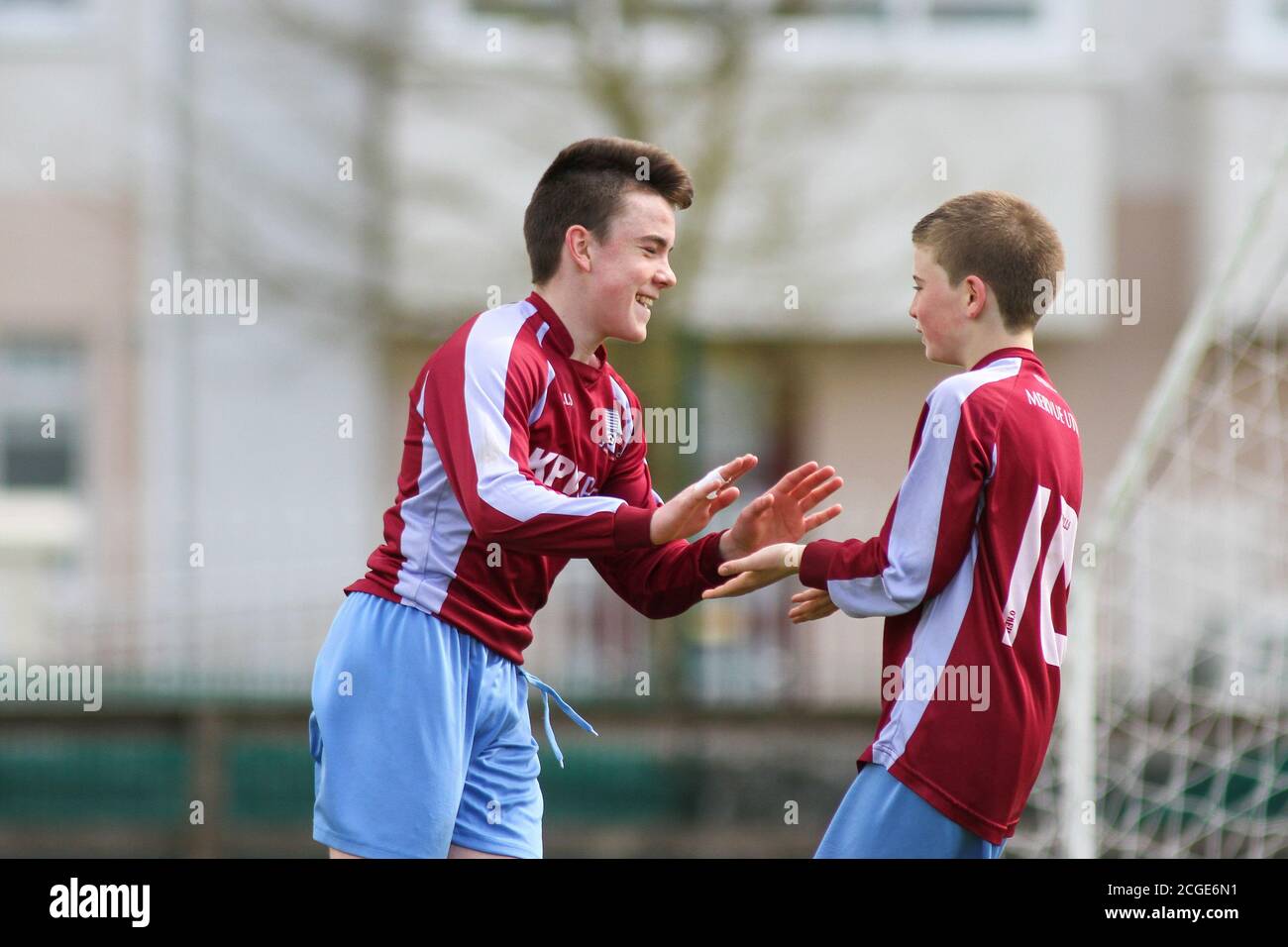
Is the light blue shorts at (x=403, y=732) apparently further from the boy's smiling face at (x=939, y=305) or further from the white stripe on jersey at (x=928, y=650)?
the boy's smiling face at (x=939, y=305)

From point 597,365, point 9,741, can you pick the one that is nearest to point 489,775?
point 597,365

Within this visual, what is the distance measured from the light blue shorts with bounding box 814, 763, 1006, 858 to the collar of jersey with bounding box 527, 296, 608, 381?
98cm

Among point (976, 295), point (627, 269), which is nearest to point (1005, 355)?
point (976, 295)

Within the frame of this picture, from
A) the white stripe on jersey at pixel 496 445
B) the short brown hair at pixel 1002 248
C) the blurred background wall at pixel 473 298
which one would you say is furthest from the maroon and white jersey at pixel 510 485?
the blurred background wall at pixel 473 298

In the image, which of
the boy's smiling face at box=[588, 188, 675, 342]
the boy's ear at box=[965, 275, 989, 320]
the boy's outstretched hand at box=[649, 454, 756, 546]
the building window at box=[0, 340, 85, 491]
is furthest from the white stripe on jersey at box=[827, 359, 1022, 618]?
the building window at box=[0, 340, 85, 491]

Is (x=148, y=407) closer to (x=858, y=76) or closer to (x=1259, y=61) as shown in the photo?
(x=858, y=76)

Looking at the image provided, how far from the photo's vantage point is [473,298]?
10.2 meters

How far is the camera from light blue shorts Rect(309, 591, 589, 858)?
3094 mm

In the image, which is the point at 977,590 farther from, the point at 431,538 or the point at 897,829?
the point at 431,538

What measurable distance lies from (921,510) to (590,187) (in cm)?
97

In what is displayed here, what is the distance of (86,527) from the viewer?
12.2 meters

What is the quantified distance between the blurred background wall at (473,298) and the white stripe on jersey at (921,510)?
230 inches

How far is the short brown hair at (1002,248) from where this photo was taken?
3.05 metres

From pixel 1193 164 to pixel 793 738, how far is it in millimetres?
5867
